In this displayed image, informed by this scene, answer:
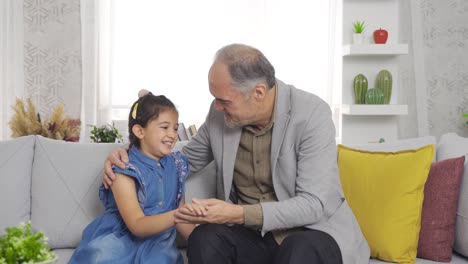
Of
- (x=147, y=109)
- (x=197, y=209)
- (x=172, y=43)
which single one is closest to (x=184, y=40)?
(x=172, y=43)

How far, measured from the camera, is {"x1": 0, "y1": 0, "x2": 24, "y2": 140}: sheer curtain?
13.8 ft

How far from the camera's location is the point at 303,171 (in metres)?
1.90

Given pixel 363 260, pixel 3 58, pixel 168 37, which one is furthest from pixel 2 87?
pixel 363 260

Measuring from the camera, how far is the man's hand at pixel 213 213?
175 cm

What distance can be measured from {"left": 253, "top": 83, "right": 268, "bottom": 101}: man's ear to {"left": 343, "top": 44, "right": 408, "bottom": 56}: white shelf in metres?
2.29

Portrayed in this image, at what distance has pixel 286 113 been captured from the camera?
1978mm

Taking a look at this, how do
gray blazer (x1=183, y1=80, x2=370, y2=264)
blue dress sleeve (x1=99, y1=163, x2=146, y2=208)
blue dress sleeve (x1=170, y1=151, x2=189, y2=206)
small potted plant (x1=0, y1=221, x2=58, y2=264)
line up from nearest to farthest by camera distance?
small potted plant (x1=0, y1=221, x2=58, y2=264) < gray blazer (x1=183, y1=80, x2=370, y2=264) < blue dress sleeve (x1=99, y1=163, x2=146, y2=208) < blue dress sleeve (x1=170, y1=151, x2=189, y2=206)

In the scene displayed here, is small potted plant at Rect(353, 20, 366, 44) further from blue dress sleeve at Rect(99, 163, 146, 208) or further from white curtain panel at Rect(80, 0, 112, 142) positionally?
blue dress sleeve at Rect(99, 163, 146, 208)

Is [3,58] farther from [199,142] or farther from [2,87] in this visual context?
[199,142]

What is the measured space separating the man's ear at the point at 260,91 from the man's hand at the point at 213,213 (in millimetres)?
383

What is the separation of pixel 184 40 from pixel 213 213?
2757 mm

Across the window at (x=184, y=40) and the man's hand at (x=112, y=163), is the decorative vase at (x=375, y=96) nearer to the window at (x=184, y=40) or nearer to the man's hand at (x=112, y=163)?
the window at (x=184, y=40)

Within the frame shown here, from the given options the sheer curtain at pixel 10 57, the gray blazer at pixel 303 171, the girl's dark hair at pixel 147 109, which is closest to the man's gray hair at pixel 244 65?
the gray blazer at pixel 303 171

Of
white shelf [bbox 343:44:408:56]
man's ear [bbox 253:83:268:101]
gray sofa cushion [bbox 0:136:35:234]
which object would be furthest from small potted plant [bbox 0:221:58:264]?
white shelf [bbox 343:44:408:56]
